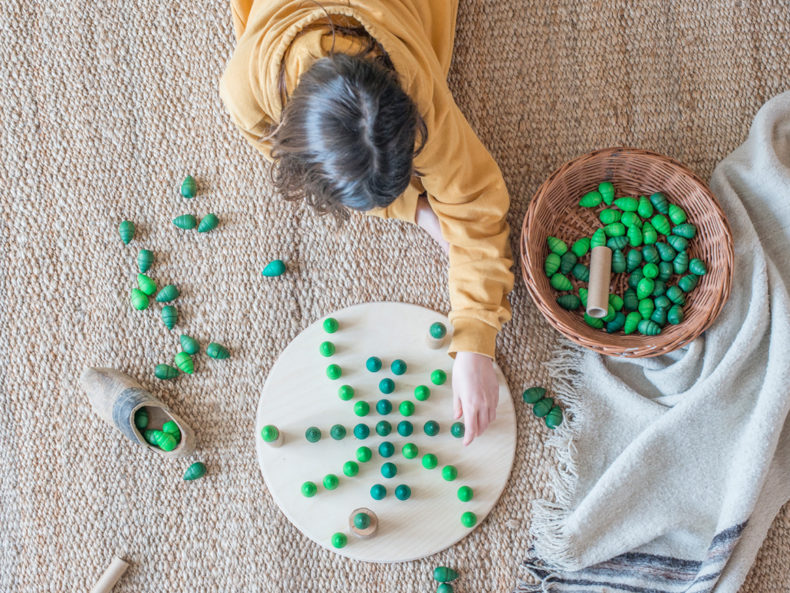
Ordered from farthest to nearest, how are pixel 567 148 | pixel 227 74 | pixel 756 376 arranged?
pixel 567 148 → pixel 756 376 → pixel 227 74

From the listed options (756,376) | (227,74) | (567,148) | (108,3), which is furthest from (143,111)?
(756,376)

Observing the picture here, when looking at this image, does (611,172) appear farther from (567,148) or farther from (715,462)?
(715,462)

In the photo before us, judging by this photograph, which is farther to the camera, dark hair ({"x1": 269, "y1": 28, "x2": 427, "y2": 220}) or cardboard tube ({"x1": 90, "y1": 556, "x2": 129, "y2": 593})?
cardboard tube ({"x1": 90, "y1": 556, "x2": 129, "y2": 593})

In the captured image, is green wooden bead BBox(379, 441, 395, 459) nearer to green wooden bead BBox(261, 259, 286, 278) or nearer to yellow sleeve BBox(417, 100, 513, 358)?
yellow sleeve BBox(417, 100, 513, 358)

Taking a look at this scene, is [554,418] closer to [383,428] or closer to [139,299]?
[383,428]

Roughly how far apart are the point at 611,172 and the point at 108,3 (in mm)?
879

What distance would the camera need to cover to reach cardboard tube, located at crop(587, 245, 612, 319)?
97 cm

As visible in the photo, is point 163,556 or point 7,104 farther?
point 7,104

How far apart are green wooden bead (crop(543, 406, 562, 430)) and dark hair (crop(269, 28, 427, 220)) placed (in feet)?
1.64

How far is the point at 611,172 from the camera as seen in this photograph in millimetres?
1053

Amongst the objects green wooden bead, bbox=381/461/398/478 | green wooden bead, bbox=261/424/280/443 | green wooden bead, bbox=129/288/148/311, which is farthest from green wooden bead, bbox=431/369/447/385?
green wooden bead, bbox=129/288/148/311

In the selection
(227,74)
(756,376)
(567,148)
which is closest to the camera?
(227,74)

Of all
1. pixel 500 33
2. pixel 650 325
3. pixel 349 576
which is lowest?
pixel 349 576

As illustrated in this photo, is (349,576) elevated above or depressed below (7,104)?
below
